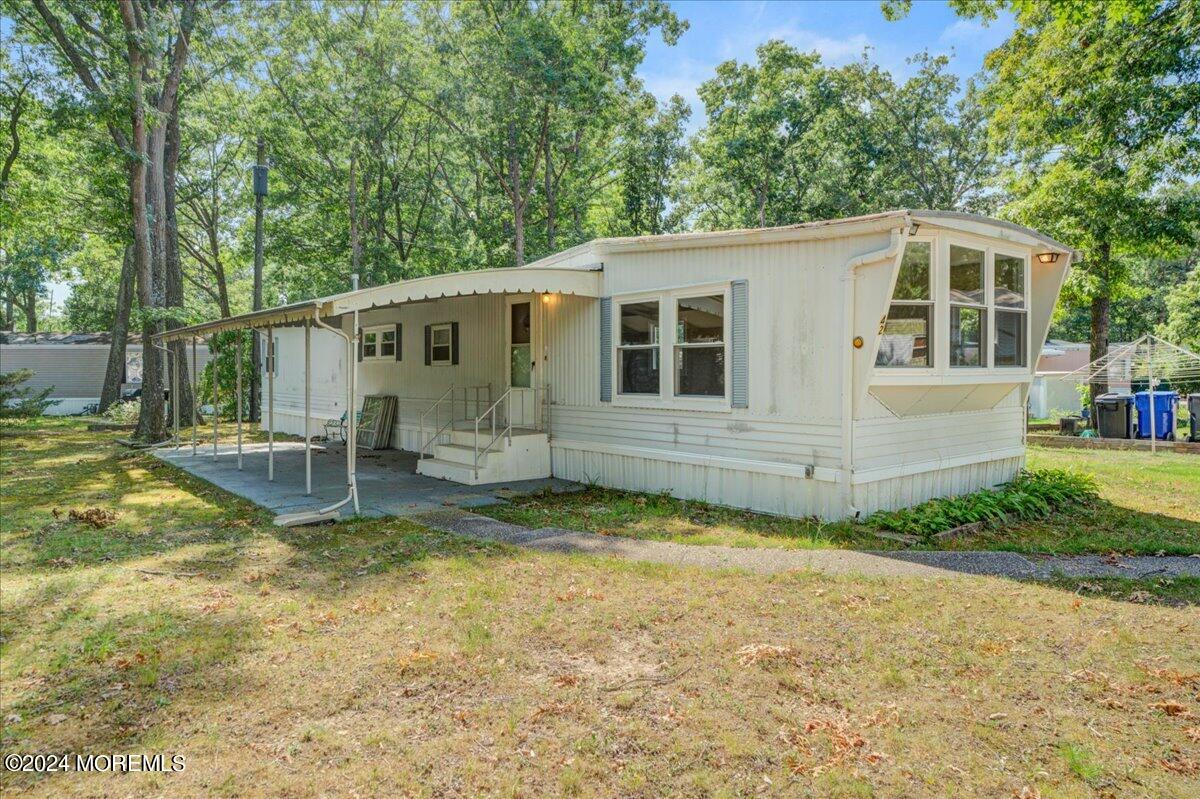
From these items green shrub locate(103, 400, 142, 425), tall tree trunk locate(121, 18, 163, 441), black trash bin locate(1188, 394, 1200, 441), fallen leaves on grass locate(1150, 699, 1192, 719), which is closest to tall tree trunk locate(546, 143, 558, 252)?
tall tree trunk locate(121, 18, 163, 441)

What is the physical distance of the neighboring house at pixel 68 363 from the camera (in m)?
24.4

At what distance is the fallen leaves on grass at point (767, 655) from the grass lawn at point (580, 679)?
0.02 m

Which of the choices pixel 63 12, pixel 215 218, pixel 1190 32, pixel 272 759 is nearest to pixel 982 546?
pixel 272 759

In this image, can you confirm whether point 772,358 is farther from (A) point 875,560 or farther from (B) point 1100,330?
(B) point 1100,330

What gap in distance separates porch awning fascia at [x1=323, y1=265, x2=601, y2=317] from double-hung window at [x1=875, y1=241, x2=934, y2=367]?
12.7 ft

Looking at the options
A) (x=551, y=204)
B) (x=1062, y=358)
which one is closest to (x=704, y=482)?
(x=551, y=204)

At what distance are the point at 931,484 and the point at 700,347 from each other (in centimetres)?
303

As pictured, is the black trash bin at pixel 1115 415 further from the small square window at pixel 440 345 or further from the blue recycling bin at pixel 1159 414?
the small square window at pixel 440 345

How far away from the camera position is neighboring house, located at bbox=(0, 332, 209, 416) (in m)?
24.4

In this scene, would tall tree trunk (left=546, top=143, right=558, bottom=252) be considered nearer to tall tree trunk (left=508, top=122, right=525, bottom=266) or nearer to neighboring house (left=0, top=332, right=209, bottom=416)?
tall tree trunk (left=508, top=122, right=525, bottom=266)

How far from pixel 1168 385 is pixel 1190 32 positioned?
36.2 feet

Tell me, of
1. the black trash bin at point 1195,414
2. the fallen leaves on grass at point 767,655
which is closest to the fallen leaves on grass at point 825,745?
the fallen leaves on grass at point 767,655

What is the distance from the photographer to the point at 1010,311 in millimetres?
7688

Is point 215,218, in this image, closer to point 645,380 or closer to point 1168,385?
point 645,380
